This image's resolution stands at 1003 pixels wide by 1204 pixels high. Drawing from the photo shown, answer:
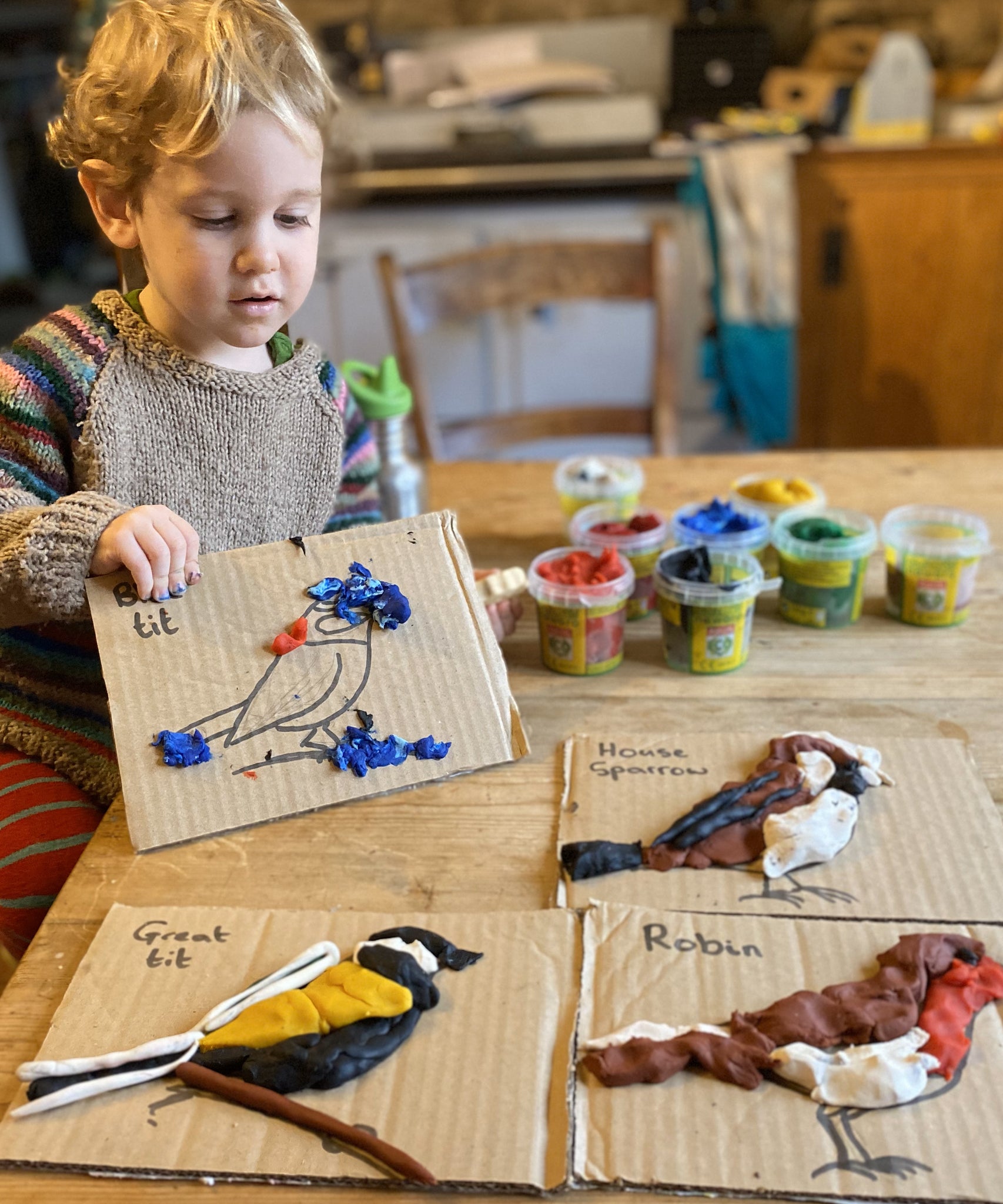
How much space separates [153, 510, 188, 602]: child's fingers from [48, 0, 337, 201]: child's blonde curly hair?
269mm

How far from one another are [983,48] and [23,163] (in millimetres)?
3158

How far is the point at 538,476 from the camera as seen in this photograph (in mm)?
1415

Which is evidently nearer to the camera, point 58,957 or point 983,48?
point 58,957

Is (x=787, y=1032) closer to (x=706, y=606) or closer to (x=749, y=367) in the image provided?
(x=706, y=606)

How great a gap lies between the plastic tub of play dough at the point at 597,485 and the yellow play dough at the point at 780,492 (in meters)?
0.13

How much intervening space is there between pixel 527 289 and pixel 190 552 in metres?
1.06

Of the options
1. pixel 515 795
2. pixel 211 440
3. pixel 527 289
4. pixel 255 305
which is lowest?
pixel 515 795

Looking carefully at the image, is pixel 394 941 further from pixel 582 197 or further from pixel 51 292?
pixel 51 292

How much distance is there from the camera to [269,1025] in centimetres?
62

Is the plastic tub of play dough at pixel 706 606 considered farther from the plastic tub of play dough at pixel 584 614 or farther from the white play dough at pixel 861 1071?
the white play dough at pixel 861 1071

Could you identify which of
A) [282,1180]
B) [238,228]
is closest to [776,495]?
[238,228]

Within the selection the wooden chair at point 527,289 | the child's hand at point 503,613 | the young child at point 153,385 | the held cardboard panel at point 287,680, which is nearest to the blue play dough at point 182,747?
the held cardboard panel at point 287,680

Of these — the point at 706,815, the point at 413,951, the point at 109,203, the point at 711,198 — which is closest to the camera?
the point at 413,951

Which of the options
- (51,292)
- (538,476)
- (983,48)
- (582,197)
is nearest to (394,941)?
(538,476)
